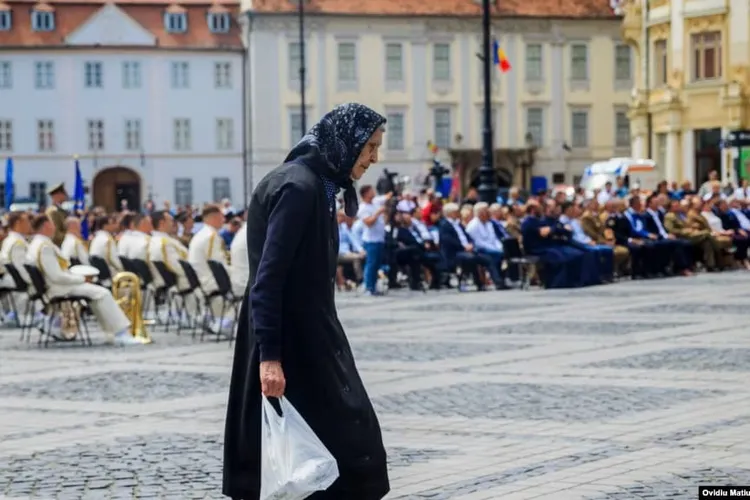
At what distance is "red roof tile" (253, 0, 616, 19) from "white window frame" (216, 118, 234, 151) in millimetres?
6804

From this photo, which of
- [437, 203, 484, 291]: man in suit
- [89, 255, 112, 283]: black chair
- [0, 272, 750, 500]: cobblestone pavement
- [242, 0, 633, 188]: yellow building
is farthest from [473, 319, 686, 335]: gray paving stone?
[242, 0, 633, 188]: yellow building

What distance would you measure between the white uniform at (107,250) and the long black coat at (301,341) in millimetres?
16197

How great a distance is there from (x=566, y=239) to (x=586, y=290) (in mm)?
1536

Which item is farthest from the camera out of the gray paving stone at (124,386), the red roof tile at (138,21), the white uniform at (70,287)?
the red roof tile at (138,21)

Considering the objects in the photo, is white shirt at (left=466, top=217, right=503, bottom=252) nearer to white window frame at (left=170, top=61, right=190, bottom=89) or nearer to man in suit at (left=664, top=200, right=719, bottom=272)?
→ man in suit at (left=664, top=200, right=719, bottom=272)

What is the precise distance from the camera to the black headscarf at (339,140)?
6281 mm

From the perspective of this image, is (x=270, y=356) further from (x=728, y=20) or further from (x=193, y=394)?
Result: (x=728, y=20)

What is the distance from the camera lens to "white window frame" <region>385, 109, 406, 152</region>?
254ft

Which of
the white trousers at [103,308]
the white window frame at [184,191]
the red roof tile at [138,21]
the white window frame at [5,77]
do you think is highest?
the red roof tile at [138,21]

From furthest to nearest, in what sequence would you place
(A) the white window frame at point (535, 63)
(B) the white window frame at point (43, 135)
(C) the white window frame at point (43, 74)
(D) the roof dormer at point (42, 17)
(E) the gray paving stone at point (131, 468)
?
(D) the roof dormer at point (42, 17)
(B) the white window frame at point (43, 135)
(C) the white window frame at point (43, 74)
(A) the white window frame at point (535, 63)
(E) the gray paving stone at point (131, 468)

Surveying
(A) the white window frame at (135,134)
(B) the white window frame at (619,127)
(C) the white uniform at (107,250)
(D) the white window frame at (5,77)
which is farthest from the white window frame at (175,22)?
(C) the white uniform at (107,250)

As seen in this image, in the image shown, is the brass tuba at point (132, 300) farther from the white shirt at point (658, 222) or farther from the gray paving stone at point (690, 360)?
the white shirt at point (658, 222)

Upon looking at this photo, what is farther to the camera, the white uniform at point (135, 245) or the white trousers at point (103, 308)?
the white uniform at point (135, 245)

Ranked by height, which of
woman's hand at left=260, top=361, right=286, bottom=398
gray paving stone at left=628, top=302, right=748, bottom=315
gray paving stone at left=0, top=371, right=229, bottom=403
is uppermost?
woman's hand at left=260, top=361, right=286, bottom=398
